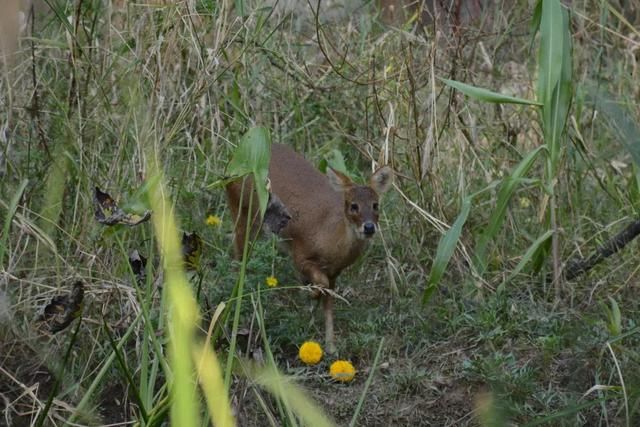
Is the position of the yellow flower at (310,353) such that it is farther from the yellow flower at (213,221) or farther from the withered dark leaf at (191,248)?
the withered dark leaf at (191,248)

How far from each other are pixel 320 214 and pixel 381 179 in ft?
1.81

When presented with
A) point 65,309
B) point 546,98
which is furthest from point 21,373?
point 546,98

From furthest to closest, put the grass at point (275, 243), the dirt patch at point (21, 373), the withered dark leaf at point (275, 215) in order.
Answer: the dirt patch at point (21, 373), the grass at point (275, 243), the withered dark leaf at point (275, 215)

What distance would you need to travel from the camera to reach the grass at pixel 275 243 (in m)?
3.82

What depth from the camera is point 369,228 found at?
15.8 feet

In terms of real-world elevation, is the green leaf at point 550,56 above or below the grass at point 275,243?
above

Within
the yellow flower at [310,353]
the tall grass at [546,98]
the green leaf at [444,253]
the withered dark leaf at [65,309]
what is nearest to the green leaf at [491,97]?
the tall grass at [546,98]

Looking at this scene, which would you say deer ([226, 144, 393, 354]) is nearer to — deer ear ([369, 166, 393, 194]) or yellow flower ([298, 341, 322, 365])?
deer ear ([369, 166, 393, 194])

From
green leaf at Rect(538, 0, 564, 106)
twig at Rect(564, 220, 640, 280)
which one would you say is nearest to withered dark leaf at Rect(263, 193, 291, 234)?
green leaf at Rect(538, 0, 564, 106)

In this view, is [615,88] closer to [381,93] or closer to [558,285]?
[381,93]

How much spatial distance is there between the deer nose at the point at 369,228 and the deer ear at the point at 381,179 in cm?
16

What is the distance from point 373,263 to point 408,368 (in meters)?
1.04

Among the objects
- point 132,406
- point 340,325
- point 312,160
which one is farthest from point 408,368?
point 312,160

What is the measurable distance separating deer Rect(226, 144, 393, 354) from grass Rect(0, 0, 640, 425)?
11 centimetres
